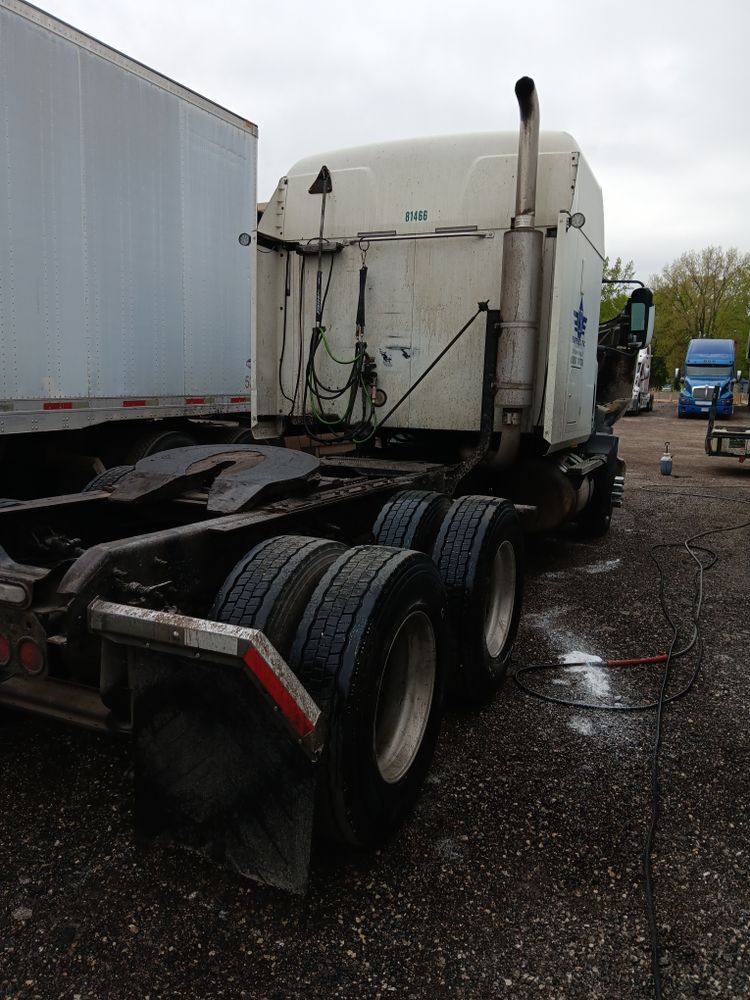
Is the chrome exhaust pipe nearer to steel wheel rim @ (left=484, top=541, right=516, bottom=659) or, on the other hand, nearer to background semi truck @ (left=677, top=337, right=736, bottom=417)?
steel wheel rim @ (left=484, top=541, right=516, bottom=659)

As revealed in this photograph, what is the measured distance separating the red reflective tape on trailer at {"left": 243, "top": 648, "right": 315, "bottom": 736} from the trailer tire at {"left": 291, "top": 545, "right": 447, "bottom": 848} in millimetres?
239

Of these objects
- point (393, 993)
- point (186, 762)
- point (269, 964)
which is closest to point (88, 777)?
point (186, 762)

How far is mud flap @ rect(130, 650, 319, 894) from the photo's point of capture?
2223mm

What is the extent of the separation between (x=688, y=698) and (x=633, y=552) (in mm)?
3798

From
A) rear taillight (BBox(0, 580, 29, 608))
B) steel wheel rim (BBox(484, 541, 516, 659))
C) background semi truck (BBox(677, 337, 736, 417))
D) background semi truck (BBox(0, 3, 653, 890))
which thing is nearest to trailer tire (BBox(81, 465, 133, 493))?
background semi truck (BBox(0, 3, 653, 890))

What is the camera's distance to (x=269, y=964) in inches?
85.1

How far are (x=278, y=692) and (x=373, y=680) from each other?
1.65 feet

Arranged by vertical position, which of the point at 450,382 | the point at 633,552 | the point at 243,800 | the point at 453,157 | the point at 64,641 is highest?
the point at 453,157

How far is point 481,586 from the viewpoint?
378 cm

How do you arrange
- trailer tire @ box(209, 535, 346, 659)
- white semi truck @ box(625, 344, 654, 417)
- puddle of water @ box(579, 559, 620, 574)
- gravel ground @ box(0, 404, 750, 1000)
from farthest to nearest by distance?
1. white semi truck @ box(625, 344, 654, 417)
2. puddle of water @ box(579, 559, 620, 574)
3. trailer tire @ box(209, 535, 346, 659)
4. gravel ground @ box(0, 404, 750, 1000)

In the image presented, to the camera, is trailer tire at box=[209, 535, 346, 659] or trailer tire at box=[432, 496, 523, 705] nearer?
trailer tire at box=[209, 535, 346, 659]

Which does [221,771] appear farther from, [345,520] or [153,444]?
[153,444]

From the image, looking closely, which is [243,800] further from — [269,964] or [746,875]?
[746,875]

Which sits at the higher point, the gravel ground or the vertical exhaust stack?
the vertical exhaust stack
